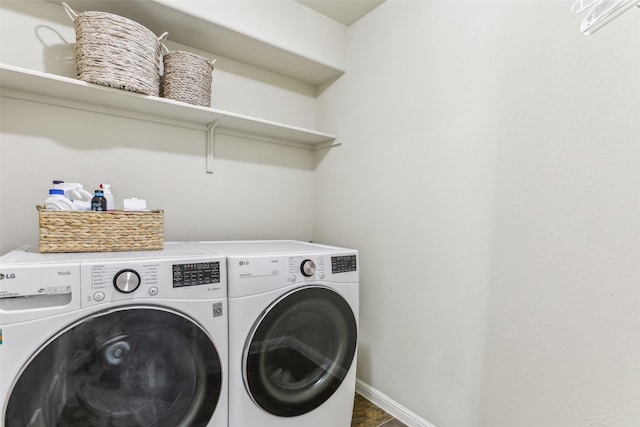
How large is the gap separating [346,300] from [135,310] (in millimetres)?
813

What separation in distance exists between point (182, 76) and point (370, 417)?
6.30 feet

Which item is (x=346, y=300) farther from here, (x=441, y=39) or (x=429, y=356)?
(x=441, y=39)

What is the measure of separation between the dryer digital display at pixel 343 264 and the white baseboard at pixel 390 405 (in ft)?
2.51

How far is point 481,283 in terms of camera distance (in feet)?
4.14

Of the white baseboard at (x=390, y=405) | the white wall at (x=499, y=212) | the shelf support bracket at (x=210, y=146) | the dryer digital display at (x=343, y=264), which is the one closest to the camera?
the white wall at (x=499, y=212)

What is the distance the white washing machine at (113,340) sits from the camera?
831 millimetres

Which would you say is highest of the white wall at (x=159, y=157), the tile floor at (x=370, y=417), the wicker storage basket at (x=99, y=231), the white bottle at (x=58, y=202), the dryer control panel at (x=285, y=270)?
the white wall at (x=159, y=157)

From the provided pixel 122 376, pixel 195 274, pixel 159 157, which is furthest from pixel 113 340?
pixel 159 157

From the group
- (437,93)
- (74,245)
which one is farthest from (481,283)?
(74,245)

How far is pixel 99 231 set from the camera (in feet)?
3.77

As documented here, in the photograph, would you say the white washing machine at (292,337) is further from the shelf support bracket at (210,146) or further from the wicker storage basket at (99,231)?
the shelf support bracket at (210,146)

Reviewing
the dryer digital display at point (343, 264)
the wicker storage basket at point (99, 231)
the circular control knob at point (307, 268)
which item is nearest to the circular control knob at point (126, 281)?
the wicker storage basket at point (99, 231)

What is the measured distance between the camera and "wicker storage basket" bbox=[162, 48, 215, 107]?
1.48 m

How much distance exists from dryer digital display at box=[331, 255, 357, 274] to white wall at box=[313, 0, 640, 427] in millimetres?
306
